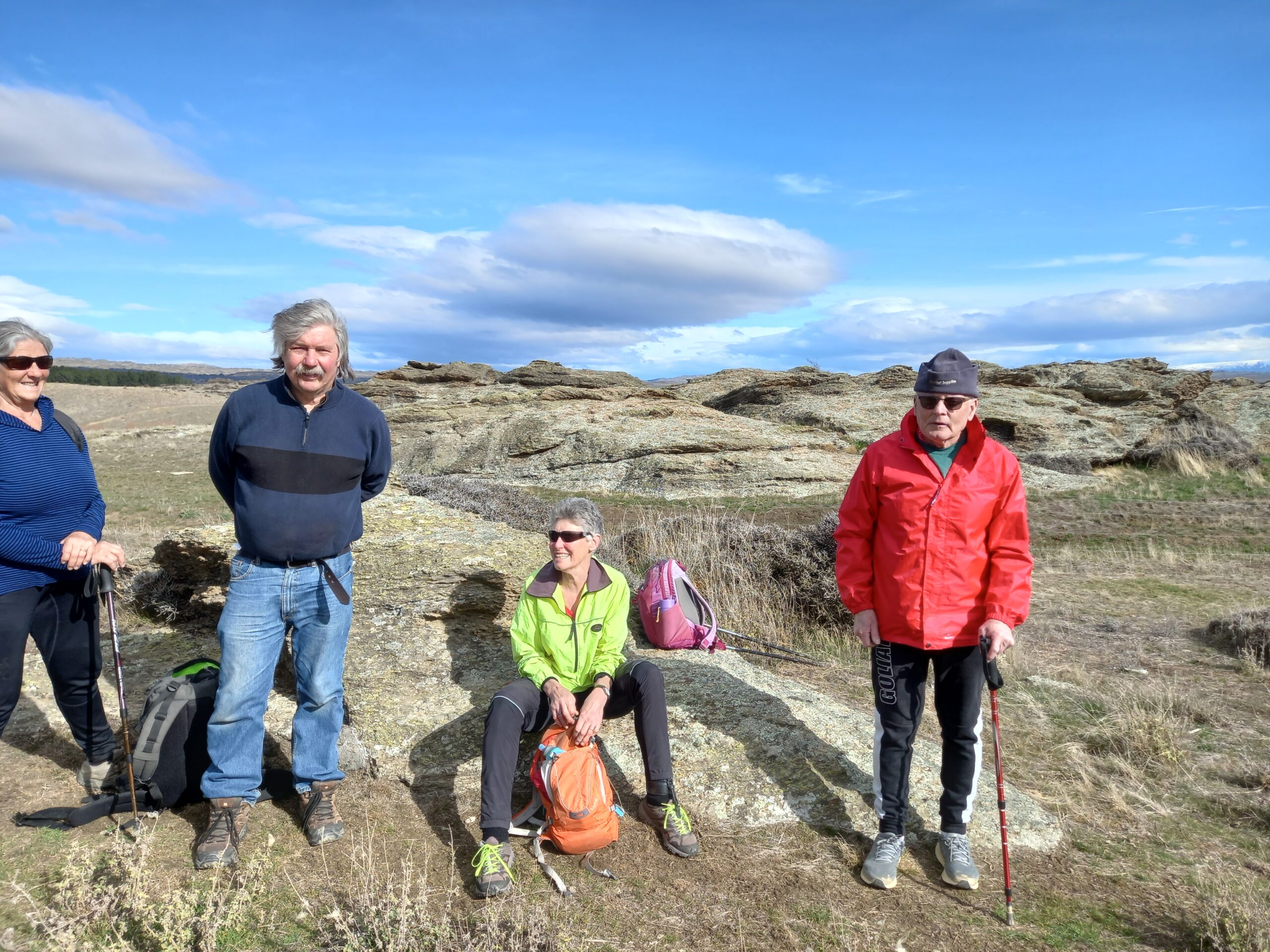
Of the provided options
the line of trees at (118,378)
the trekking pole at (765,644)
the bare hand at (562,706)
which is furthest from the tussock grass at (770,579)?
the line of trees at (118,378)

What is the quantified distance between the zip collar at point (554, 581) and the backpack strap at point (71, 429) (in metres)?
2.10

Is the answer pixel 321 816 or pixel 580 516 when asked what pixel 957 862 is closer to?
pixel 580 516

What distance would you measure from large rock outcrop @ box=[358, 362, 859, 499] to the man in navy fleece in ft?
42.8

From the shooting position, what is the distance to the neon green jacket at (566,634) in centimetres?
358

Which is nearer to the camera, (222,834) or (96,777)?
(222,834)

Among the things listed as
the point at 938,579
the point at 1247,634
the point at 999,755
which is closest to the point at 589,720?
the point at 938,579

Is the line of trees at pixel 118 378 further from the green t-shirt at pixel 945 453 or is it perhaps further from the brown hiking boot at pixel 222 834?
the green t-shirt at pixel 945 453

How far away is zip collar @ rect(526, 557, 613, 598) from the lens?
361 centimetres

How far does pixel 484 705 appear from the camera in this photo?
4402 mm

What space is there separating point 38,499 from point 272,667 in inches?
47.4

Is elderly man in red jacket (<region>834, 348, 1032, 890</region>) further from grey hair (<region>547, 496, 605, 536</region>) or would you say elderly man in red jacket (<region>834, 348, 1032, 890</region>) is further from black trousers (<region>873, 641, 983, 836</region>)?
grey hair (<region>547, 496, 605, 536</region>)

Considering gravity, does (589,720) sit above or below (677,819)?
above

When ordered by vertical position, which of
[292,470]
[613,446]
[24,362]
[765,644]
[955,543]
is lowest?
[765,644]

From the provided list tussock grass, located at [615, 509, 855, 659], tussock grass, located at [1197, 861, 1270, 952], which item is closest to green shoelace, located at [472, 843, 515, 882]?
tussock grass, located at [1197, 861, 1270, 952]
